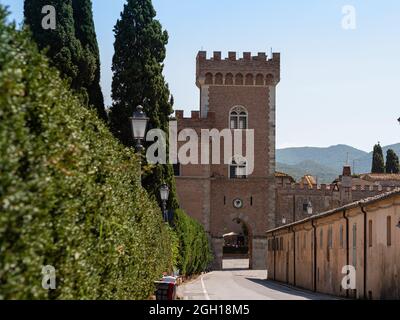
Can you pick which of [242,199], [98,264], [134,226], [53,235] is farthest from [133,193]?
[242,199]

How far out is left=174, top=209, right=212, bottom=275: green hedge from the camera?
39.8m

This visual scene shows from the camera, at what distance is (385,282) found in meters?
23.7

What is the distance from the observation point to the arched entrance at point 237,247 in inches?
2795

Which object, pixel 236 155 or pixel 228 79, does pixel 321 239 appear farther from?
pixel 228 79

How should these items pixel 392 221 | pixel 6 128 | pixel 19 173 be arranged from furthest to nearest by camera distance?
pixel 392 221 < pixel 19 173 < pixel 6 128

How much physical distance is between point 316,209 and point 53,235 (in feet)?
230

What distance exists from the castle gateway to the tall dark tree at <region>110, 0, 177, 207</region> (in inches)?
1089

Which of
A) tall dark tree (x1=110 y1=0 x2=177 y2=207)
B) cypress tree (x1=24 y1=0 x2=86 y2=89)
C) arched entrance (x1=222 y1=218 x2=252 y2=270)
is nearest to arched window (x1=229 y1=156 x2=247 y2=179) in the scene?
arched entrance (x1=222 y1=218 x2=252 y2=270)

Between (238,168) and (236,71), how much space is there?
8.22 meters

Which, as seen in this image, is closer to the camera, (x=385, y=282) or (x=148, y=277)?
(x=148, y=277)

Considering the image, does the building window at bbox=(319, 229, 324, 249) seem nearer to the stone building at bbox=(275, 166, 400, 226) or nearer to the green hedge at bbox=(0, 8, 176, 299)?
the green hedge at bbox=(0, 8, 176, 299)

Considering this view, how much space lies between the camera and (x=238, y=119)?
68625 mm

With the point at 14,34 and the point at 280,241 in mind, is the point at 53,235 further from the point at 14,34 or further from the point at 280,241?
the point at 280,241

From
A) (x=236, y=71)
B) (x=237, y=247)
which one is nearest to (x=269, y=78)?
(x=236, y=71)
